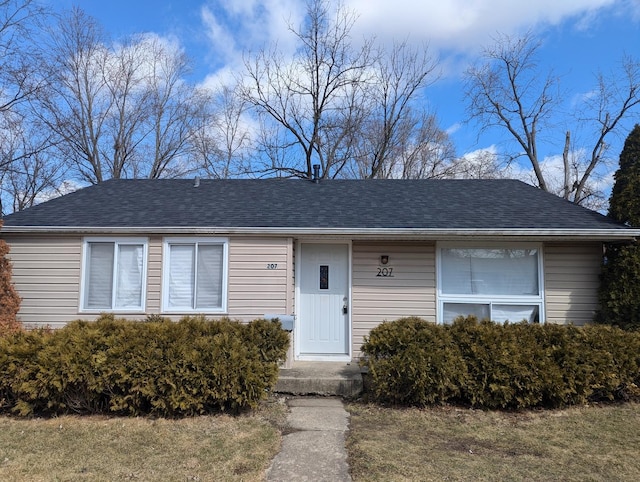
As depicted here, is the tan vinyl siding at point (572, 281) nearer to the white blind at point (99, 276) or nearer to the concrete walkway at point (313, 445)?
the concrete walkway at point (313, 445)

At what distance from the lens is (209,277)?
25.7 ft

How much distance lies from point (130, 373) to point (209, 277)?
2.71 metres

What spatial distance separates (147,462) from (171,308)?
3.85 m

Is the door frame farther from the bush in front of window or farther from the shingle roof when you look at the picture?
the bush in front of window

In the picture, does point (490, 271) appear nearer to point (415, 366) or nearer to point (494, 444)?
point (415, 366)

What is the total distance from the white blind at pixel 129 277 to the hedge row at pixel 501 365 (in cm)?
430

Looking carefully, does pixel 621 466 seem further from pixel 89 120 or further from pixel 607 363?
pixel 89 120

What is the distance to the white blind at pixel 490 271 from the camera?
793 centimetres

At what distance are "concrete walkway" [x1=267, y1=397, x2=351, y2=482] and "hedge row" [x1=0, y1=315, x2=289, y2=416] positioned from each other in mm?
682

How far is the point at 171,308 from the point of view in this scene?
307 inches

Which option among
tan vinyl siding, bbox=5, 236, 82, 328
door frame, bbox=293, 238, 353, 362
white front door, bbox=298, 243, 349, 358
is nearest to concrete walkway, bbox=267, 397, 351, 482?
door frame, bbox=293, 238, 353, 362

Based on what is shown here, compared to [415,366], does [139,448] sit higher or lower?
lower

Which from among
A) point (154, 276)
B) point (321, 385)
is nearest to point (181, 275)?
point (154, 276)

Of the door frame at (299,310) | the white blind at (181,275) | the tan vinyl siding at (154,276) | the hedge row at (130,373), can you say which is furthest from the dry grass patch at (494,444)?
the tan vinyl siding at (154,276)
